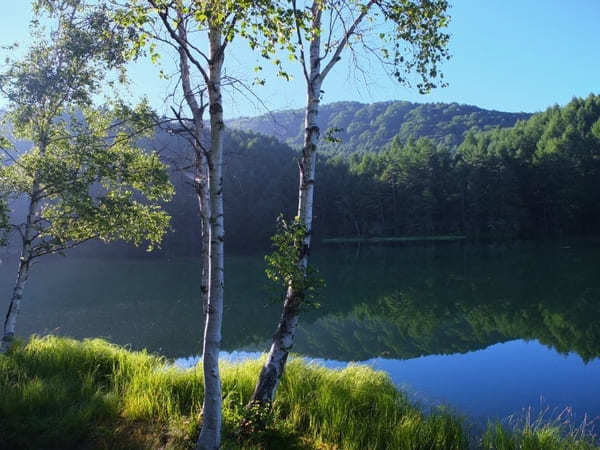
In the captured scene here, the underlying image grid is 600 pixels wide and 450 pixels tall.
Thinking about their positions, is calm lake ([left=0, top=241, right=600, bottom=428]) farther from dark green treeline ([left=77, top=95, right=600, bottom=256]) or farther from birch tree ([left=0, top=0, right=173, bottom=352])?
dark green treeline ([left=77, top=95, right=600, bottom=256])

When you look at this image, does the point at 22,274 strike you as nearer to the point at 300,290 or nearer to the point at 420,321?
the point at 300,290

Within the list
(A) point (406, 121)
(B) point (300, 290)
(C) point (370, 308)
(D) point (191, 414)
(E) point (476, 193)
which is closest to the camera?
(B) point (300, 290)

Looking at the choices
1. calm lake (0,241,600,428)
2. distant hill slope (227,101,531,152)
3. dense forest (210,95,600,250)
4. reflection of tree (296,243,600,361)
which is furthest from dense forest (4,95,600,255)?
distant hill slope (227,101,531,152)

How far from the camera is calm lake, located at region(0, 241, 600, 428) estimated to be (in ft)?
33.7

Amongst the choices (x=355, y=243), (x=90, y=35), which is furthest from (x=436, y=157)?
(x=90, y=35)

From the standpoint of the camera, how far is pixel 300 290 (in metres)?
4.98

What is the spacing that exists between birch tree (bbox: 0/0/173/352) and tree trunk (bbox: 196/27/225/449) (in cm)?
408

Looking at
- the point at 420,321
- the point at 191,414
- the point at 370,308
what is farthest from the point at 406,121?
the point at 191,414

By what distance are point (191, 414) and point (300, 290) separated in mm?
2156

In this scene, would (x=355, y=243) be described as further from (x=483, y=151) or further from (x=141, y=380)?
(x=141, y=380)

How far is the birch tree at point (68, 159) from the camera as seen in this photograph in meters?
7.64

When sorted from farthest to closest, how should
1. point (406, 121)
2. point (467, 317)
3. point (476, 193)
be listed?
point (406, 121), point (476, 193), point (467, 317)

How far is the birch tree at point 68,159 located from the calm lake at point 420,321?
139 inches

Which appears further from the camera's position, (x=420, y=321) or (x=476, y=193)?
(x=476, y=193)
